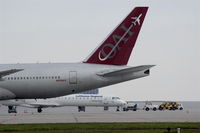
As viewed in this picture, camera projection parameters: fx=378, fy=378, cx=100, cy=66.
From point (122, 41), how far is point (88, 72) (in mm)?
3827

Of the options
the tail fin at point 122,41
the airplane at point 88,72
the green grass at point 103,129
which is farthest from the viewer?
the tail fin at point 122,41

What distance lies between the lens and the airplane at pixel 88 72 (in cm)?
3134

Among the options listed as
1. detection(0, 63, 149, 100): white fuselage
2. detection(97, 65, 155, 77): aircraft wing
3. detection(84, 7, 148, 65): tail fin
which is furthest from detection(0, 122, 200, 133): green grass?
detection(84, 7, 148, 65): tail fin

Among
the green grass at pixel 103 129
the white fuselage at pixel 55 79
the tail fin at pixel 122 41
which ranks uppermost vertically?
the tail fin at pixel 122 41

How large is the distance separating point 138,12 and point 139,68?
5369 mm

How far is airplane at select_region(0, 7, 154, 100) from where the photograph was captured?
1234 inches

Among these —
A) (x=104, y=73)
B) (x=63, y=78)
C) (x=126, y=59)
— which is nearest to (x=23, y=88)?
(x=63, y=78)

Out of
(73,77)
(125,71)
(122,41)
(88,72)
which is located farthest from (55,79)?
(122,41)

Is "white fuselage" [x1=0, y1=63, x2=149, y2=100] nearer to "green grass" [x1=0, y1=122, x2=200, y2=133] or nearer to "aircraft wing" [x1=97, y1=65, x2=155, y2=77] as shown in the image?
"aircraft wing" [x1=97, y1=65, x2=155, y2=77]

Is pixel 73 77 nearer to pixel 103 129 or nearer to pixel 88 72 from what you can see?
pixel 88 72

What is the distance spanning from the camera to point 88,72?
31.4 meters

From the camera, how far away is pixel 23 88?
32.2 metres

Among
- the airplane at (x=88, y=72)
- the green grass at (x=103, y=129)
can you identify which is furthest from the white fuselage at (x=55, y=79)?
the green grass at (x=103, y=129)

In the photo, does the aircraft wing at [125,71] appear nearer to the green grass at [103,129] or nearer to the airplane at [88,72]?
the airplane at [88,72]
